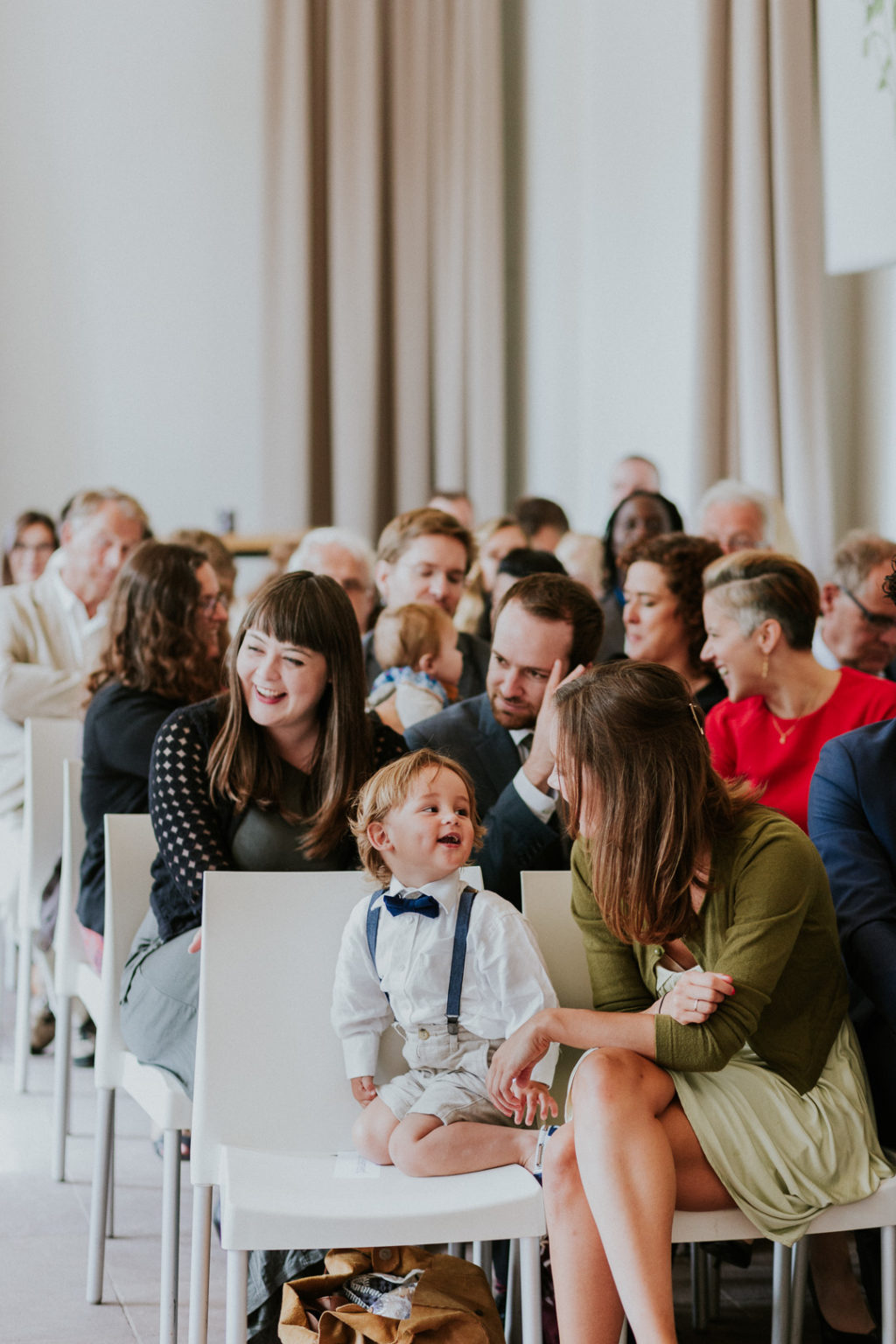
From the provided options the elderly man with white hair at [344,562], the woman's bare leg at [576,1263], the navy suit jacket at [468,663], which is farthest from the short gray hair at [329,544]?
the woman's bare leg at [576,1263]

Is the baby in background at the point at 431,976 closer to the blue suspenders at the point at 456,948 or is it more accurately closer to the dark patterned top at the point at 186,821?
the blue suspenders at the point at 456,948

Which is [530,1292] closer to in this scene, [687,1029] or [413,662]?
[687,1029]

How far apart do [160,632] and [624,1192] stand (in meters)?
1.61

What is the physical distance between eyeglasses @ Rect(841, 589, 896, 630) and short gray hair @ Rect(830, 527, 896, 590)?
48 millimetres

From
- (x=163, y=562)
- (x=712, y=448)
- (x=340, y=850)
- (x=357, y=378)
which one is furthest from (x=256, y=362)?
(x=340, y=850)

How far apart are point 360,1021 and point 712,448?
3.66 meters

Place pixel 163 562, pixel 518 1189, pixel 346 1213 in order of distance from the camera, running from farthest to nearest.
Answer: pixel 163 562 → pixel 518 1189 → pixel 346 1213

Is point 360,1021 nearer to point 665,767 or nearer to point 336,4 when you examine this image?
point 665,767

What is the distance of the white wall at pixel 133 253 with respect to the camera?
674 cm

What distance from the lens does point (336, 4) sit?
6750 mm

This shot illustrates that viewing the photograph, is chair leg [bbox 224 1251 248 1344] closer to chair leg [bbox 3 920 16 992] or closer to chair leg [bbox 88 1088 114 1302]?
chair leg [bbox 88 1088 114 1302]

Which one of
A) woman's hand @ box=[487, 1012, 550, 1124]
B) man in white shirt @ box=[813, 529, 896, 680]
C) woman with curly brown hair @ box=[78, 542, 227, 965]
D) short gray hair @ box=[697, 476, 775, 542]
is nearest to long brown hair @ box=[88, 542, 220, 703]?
woman with curly brown hair @ box=[78, 542, 227, 965]

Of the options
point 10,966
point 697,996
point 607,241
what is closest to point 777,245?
point 607,241

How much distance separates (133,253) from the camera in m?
Answer: 6.88
